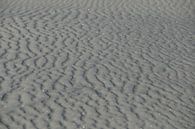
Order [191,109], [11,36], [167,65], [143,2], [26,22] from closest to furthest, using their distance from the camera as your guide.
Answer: [191,109], [167,65], [11,36], [26,22], [143,2]

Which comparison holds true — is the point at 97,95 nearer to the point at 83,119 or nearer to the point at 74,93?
the point at 74,93

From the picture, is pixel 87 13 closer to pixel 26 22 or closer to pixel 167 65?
pixel 26 22

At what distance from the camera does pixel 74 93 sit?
13.1ft

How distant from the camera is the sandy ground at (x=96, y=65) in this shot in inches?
143

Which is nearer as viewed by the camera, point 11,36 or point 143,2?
point 11,36

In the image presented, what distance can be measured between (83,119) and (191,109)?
100 cm

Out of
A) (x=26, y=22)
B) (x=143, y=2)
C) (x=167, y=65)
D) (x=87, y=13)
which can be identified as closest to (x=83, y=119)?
(x=167, y=65)

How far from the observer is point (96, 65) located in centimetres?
466

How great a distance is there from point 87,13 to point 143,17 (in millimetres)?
810

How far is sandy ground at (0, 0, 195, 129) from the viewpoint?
363cm

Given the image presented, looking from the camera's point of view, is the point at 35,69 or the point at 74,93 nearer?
the point at 74,93

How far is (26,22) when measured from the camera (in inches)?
228

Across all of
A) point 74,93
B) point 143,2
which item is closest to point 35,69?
point 74,93

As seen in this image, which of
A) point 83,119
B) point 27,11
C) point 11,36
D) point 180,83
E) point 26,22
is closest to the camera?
point 83,119
